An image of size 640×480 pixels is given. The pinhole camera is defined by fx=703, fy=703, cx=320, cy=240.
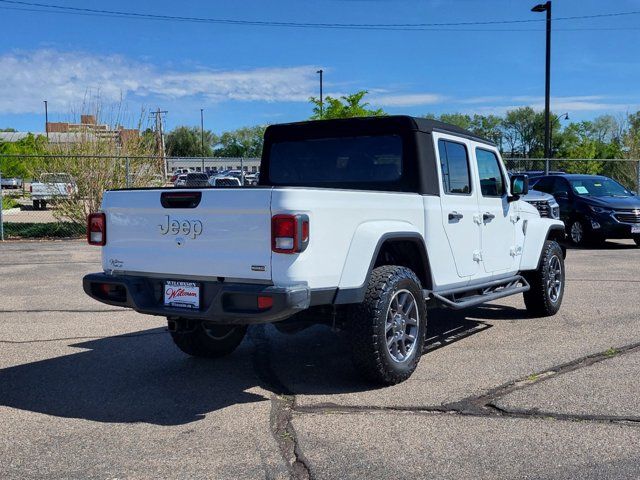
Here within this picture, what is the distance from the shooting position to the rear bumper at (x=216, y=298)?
4430mm

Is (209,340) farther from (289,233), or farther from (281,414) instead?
(289,233)

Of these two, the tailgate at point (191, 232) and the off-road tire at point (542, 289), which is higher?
the tailgate at point (191, 232)

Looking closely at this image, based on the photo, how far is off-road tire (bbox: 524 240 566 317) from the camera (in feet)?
25.8

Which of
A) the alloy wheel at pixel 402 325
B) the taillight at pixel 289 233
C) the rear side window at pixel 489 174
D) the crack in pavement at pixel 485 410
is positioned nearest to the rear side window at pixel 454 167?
the rear side window at pixel 489 174

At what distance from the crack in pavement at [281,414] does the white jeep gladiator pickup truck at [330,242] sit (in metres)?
0.40

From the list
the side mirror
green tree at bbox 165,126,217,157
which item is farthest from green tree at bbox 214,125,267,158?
the side mirror

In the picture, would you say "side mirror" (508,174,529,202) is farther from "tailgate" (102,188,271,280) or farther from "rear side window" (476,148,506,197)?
"tailgate" (102,188,271,280)

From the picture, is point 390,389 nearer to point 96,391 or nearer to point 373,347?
point 373,347

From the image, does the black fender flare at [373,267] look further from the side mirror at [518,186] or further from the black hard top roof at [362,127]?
the side mirror at [518,186]

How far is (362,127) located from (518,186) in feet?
6.82

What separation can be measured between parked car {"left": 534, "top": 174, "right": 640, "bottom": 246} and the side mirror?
9.44m

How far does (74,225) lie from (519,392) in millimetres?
15905

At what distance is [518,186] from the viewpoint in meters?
7.33

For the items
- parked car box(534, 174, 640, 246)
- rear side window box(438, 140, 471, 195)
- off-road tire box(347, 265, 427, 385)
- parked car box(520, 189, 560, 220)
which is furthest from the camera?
parked car box(534, 174, 640, 246)
